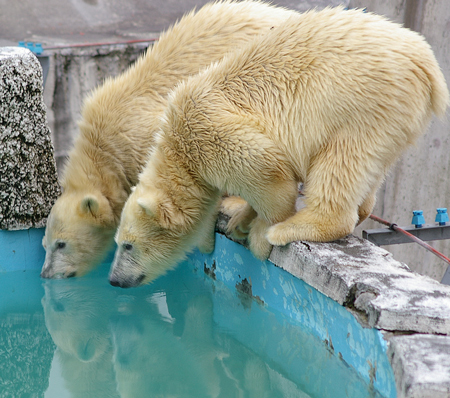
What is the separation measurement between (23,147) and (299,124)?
213 cm

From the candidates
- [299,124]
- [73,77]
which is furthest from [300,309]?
[73,77]

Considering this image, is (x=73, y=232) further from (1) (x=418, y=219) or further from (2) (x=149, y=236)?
(1) (x=418, y=219)

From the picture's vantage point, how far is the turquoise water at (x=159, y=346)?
283 cm

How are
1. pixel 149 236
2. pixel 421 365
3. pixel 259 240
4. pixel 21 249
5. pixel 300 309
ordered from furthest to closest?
pixel 21 249 < pixel 149 236 < pixel 259 240 < pixel 300 309 < pixel 421 365

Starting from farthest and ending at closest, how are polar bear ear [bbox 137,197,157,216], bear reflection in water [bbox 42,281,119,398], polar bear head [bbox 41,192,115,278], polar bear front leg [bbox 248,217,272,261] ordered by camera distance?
polar bear head [bbox 41,192,115,278]
polar bear front leg [bbox 248,217,272,261]
polar bear ear [bbox 137,197,157,216]
bear reflection in water [bbox 42,281,119,398]

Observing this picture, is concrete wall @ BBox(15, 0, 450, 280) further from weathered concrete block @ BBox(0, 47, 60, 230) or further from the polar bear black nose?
the polar bear black nose

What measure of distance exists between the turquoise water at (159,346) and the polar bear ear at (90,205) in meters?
0.57

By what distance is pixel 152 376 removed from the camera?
116 inches

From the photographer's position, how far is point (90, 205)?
13.8ft

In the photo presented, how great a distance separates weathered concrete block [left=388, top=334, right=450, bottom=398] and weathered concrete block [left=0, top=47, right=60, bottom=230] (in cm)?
300

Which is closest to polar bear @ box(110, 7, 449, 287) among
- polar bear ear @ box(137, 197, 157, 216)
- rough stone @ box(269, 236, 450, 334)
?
polar bear ear @ box(137, 197, 157, 216)

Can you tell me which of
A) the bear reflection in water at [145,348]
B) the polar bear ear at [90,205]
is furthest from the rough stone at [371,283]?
the polar bear ear at [90,205]

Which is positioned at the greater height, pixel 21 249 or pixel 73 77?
pixel 73 77

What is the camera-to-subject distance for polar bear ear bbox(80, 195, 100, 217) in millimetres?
4137
